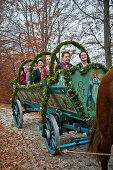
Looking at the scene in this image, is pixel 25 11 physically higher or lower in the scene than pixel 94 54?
higher

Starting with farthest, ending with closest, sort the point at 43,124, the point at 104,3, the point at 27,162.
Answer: the point at 104,3
the point at 43,124
the point at 27,162

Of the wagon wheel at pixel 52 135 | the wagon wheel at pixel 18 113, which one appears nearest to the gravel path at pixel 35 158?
the wagon wheel at pixel 52 135

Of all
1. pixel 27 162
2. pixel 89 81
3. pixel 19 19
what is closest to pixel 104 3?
pixel 89 81

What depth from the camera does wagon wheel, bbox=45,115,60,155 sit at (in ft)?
11.8

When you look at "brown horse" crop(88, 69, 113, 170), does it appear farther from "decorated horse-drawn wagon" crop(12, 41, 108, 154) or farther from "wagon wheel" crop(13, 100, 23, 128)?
"wagon wheel" crop(13, 100, 23, 128)

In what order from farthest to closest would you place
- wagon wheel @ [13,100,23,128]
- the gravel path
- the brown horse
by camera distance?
wagon wheel @ [13,100,23,128] < the gravel path < the brown horse

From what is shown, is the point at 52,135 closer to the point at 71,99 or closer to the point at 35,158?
the point at 35,158

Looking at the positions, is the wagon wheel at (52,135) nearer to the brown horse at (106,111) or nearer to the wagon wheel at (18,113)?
the brown horse at (106,111)

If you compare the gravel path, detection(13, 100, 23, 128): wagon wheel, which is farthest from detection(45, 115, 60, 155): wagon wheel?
detection(13, 100, 23, 128): wagon wheel

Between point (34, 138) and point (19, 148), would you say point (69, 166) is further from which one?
point (34, 138)

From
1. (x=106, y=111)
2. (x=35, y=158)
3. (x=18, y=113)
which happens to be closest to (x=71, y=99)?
(x=106, y=111)

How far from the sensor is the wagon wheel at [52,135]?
3.58 metres

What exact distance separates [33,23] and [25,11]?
181 cm

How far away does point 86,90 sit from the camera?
3.24m
